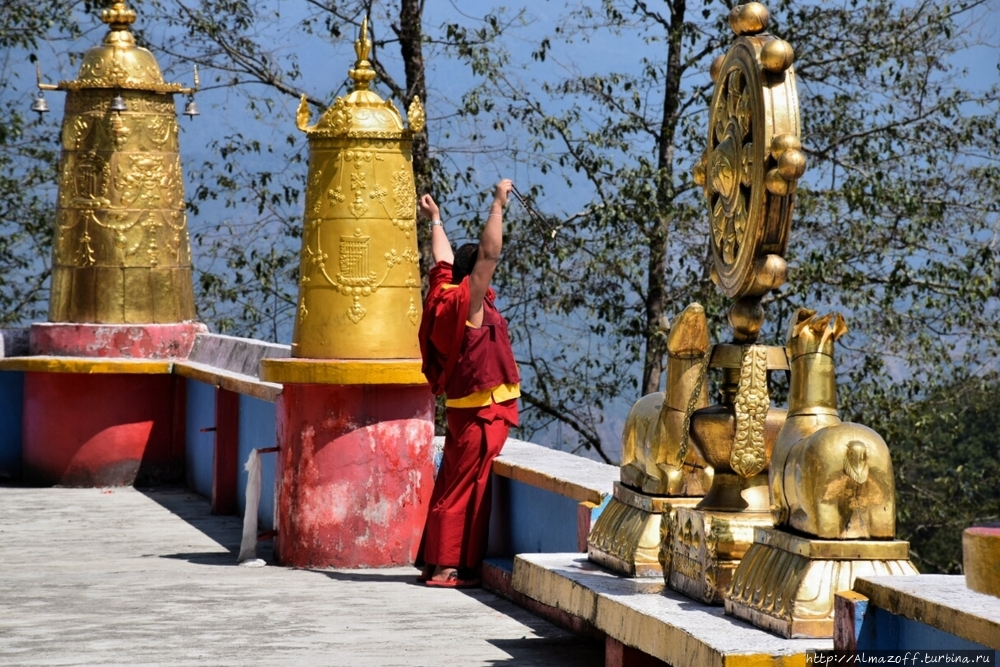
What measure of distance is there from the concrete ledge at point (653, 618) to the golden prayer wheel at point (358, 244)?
8.13 feet

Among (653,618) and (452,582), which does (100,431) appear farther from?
(653,618)

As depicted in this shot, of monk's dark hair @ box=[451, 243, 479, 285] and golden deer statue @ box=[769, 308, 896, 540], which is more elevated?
monk's dark hair @ box=[451, 243, 479, 285]

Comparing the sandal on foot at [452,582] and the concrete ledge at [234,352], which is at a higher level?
the concrete ledge at [234,352]

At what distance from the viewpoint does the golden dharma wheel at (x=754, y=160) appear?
13.1 feet

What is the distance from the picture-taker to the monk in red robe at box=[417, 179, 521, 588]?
6.66 metres

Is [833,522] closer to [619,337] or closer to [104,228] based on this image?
[104,228]

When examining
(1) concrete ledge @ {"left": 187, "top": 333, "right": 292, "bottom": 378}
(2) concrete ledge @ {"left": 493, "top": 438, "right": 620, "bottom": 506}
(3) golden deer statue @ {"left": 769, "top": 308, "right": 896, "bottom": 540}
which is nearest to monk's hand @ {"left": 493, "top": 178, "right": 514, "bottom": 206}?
(2) concrete ledge @ {"left": 493, "top": 438, "right": 620, "bottom": 506}

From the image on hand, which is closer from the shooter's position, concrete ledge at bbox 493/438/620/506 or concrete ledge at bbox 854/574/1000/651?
concrete ledge at bbox 854/574/1000/651

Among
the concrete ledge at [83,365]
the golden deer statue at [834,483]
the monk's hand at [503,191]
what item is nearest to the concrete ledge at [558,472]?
the monk's hand at [503,191]

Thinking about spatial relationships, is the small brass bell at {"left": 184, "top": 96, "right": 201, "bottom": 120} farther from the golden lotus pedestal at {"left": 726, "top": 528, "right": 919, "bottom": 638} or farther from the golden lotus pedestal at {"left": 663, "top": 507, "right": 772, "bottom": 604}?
the golden lotus pedestal at {"left": 726, "top": 528, "right": 919, "bottom": 638}

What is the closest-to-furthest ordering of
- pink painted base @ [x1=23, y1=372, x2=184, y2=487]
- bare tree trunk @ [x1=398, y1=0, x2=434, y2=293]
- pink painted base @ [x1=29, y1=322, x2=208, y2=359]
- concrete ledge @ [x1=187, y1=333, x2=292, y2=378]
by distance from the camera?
concrete ledge @ [x1=187, y1=333, x2=292, y2=378], pink painted base @ [x1=23, y1=372, x2=184, y2=487], pink painted base @ [x1=29, y1=322, x2=208, y2=359], bare tree trunk @ [x1=398, y1=0, x2=434, y2=293]

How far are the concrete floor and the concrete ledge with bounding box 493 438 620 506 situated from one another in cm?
48

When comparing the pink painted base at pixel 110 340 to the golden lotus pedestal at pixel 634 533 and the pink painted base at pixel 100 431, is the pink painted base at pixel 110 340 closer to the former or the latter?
the pink painted base at pixel 100 431

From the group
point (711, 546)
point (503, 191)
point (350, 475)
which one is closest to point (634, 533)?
point (711, 546)
